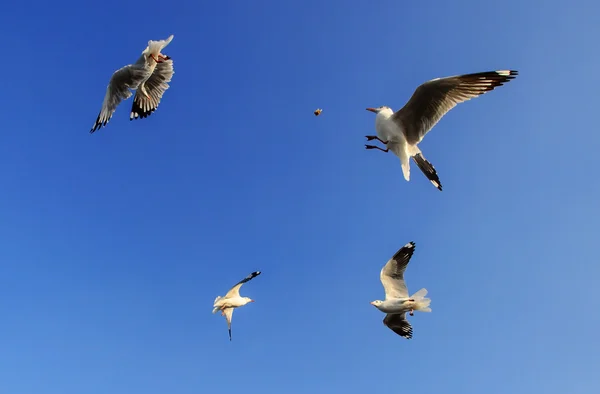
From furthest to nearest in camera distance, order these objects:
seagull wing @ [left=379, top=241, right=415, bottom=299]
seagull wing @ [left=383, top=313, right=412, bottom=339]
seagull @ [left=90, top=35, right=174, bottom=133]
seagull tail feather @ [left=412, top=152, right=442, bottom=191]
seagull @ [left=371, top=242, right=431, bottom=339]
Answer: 1. seagull wing @ [left=383, top=313, right=412, bottom=339]
2. seagull wing @ [left=379, top=241, right=415, bottom=299]
3. seagull @ [left=371, top=242, right=431, bottom=339]
4. seagull @ [left=90, top=35, right=174, bottom=133]
5. seagull tail feather @ [left=412, top=152, right=442, bottom=191]

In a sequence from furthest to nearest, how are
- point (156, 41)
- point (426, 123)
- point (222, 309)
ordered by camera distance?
point (222, 309) < point (156, 41) < point (426, 123)

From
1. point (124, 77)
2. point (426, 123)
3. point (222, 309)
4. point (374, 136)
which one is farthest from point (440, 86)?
point (222, 309)

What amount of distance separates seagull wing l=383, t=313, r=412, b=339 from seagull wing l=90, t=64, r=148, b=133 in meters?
7.85

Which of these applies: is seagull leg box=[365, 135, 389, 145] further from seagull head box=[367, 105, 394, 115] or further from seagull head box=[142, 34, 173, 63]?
seagull head box=[142, 34, 173, 63]

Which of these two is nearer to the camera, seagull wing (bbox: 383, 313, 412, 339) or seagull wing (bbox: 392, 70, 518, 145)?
seagull wing (bbox: 392, 70, 518, 145)

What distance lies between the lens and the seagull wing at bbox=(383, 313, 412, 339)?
44.3 ft

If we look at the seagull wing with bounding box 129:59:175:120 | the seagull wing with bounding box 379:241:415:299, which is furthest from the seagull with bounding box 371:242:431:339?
the seagull wing with bounding box 129:59:175:120

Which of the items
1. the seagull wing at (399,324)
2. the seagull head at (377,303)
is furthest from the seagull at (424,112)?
the seagull wing at (399,324)

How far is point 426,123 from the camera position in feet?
30.2

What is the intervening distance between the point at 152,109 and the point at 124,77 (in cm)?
170

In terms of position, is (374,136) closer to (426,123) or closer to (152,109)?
(426,123)

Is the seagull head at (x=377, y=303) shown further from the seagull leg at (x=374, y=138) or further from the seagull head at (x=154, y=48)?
the seagull head at (x=154, y=48)

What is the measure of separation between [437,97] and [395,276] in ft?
17.2

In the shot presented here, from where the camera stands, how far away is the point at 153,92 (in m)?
12.6
